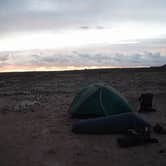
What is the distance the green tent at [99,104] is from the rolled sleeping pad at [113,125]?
1.34 m

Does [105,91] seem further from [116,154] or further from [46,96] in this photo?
[46,96]

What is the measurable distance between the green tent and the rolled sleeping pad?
1.34 m

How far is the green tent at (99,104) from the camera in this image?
11.7 metres

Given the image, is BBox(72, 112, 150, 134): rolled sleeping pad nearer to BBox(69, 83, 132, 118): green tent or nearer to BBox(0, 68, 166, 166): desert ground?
BBox(0, 68, 166, 166): desert ground

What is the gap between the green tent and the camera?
38.3ft

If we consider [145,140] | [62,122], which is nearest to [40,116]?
[62,122]

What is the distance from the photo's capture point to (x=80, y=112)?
12211mm

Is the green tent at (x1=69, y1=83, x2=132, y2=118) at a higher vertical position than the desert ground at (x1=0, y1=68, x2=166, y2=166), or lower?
higher

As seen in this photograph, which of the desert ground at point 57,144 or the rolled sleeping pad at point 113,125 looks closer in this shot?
the desert ground at point 57,144

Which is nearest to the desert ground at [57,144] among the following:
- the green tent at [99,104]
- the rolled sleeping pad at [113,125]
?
the rolled sleeping pad at [113,125]

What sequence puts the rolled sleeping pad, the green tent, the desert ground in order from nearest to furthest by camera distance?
the desert ground < the rolled sleeping pad < the green tent

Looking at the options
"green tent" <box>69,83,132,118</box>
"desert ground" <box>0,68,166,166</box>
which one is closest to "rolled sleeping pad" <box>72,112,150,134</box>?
"desert ground" <box>0,68,166,166</box>

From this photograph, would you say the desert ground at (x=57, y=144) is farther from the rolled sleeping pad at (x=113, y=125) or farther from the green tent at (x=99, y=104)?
the green tent at (x=99, y=104)

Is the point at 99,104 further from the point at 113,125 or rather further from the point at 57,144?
the point at 57,144
